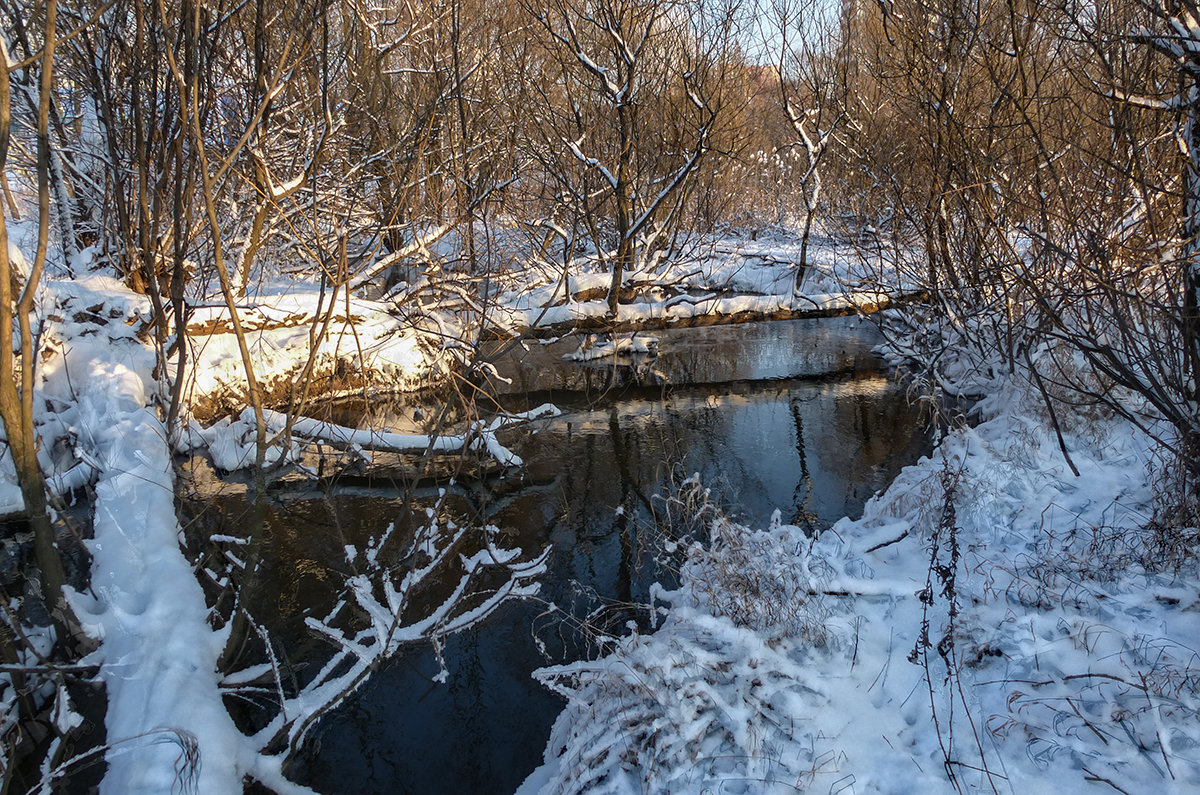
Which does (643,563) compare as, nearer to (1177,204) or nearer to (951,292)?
(1177,204)

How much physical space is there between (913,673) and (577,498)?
3693 mm

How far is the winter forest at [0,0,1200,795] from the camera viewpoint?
8.77 feet

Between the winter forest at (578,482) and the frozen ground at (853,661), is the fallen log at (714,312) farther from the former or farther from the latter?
the frozen ground at (853,661)

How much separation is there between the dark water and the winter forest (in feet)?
0.12

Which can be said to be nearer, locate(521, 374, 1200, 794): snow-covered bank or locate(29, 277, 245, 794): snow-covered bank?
locate(29, 277, 245, 794): snow-covered bank

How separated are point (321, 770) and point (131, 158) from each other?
292cm

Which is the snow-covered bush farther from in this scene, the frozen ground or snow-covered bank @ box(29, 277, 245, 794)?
snow-covered bank @ box(29, 277, 245, 794)

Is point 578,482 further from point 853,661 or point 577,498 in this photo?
point 853,661

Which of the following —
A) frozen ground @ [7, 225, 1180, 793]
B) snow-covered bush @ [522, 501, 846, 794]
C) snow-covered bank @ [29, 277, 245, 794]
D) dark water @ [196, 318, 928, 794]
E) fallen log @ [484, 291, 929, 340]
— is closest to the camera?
snow-covered bank @ [29, 277, 245, 794]

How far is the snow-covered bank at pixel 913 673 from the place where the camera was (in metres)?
2.65

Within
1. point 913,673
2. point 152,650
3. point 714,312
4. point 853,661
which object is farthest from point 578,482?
point 714,312

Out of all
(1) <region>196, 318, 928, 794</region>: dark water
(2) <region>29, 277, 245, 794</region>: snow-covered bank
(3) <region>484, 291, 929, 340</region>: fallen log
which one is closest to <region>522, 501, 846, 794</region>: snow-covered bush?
(1) <region>196, 318, 928, 794</region>: dark water

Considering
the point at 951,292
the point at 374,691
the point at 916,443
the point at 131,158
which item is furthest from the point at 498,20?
the point at 374,691

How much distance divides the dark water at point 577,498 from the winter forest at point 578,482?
0.04m
